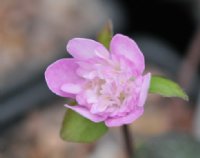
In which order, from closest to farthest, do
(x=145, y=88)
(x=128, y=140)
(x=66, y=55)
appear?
(x=145, y=88) → (x=128, y=140) → (x=66, y=55)

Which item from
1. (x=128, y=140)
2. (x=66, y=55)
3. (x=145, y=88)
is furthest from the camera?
(x=66, y=55)

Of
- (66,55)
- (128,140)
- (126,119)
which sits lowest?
(66,55)

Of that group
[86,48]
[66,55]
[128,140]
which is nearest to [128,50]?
[86,48]

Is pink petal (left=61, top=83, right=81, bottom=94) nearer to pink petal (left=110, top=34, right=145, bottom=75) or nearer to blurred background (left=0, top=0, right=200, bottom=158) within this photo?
pink petal (left=110, top=34, right=145, bottom=75)

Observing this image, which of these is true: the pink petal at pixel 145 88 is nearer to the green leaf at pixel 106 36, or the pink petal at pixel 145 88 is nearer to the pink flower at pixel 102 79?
the pink flower at pixel 102 79

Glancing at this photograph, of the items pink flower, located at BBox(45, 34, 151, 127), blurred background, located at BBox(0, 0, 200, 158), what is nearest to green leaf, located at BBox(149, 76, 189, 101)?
pink flower, located at BBox(45, 34, 151, 127)

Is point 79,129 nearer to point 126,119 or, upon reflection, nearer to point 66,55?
point 126,119

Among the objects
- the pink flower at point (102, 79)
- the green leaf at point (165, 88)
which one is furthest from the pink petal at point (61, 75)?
the green leaf at point (165, 88)
